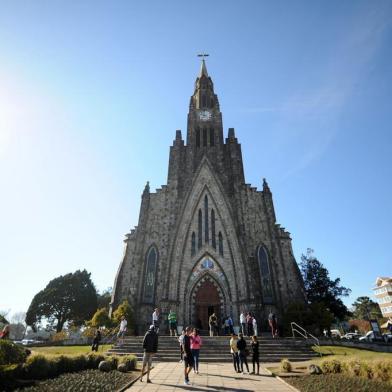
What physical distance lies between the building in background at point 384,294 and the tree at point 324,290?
49.5 metres

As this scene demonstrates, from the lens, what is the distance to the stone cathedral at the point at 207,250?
86.9ft

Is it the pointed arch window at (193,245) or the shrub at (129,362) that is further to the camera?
the pointed arch window at (193,245)

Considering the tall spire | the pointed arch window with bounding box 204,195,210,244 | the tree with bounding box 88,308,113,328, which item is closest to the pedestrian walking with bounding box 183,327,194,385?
the tree with bounding box 88,308,113,328

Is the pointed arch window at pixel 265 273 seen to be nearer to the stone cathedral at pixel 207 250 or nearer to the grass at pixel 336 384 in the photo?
the stone cathedral at pixel 207 250

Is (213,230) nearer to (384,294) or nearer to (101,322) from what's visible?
(101,322)

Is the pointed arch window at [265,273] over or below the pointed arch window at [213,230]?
below

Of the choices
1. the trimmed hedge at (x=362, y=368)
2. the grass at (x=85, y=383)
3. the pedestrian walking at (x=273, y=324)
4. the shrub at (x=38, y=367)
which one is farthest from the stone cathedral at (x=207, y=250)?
the shrub at (x=38, y=367)

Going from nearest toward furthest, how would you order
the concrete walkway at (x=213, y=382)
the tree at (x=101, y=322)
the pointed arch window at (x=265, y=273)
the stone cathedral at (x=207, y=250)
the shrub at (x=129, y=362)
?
the concrete walkway at (x=213, y=382), the shrub at (x=129, y=362), the tree at (x=101, y=322), the stone cathedral at (x=207, y=250), the pointed arch window at (x=265, y=273)

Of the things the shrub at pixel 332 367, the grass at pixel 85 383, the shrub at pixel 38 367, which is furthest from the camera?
the shrub at pixel 332 367

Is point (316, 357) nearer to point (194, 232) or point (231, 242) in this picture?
point (231, 242)

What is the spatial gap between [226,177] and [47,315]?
42380mm

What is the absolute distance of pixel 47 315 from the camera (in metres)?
50.8

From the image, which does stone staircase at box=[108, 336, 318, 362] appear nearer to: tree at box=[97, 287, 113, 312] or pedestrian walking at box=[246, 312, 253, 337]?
pedestrian walking at box=[246, 312, 253, 337]

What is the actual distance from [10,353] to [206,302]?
1982 cm
